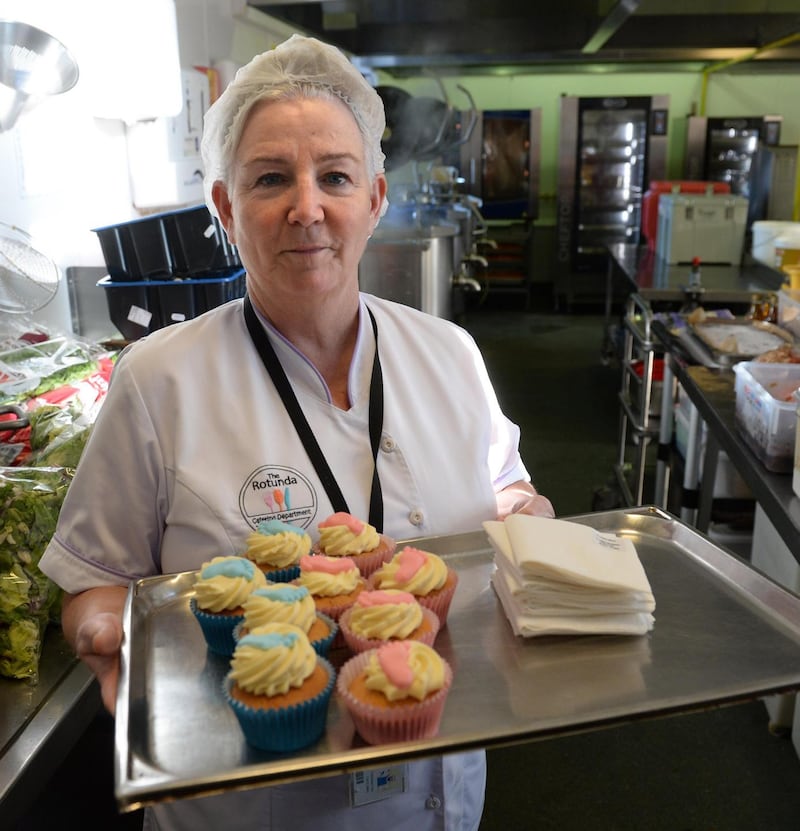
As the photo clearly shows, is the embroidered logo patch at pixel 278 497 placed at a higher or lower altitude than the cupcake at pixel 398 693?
higher

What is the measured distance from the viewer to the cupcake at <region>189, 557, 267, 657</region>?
1.15 m

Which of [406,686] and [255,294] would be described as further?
[255,294]

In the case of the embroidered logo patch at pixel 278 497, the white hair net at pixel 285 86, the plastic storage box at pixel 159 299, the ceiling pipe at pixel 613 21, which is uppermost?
the ceiling pipe at pixel 613 21

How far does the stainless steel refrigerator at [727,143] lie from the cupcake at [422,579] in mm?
9023

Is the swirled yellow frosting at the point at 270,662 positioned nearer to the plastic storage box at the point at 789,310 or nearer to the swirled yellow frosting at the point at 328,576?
the swirled yellow frosting at the point at 328,576

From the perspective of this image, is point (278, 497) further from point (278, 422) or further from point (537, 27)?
point (537, 27)

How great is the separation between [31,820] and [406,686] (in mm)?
1182

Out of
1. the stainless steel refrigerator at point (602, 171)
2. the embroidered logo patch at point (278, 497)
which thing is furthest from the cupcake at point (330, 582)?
the stainless steel refrigerator at point (602, 171)

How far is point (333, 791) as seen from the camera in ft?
4.12

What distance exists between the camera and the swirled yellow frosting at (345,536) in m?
1.26

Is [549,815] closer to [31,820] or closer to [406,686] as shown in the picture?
[31,820]

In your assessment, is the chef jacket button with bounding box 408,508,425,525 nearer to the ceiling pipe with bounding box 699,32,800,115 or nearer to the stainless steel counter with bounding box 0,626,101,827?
the stainless steel counter with bounding box 0,626,101,827

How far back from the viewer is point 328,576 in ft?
4.03

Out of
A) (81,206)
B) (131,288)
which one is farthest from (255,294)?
(81,206)
